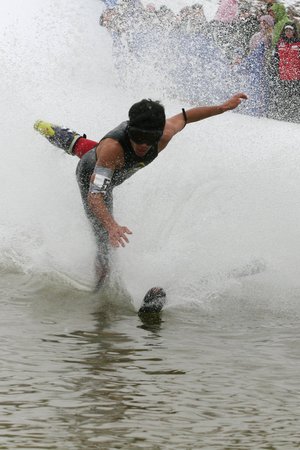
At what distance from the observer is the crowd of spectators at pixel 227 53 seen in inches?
542

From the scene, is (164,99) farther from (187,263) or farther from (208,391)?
(208,391)

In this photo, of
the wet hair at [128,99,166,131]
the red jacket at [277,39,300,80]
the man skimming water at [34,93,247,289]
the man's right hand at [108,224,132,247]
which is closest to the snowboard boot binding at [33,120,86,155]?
the man skimming water at [34,93,247,289]

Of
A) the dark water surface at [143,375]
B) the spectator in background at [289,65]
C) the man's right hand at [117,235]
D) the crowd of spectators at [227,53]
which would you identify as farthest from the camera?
the crowd of spectators at [227,53]

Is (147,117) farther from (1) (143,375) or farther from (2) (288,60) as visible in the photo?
(2) (288,60)

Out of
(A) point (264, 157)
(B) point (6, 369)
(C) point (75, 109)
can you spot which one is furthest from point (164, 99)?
(B) point (6, 369)

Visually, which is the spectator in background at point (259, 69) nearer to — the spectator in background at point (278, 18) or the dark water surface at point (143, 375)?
the spectator in background at point (278, 18)

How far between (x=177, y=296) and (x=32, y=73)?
24.5 feet

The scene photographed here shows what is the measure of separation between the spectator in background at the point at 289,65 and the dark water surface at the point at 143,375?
703 centimetres

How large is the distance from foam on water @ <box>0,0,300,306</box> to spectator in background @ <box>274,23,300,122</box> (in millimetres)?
912

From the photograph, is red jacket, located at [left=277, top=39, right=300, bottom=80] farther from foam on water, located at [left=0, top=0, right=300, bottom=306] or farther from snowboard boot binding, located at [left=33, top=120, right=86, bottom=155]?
snowboard boot binding, located at [left=33, top=120, right=86, bottom=155]

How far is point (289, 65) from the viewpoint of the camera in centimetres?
1372

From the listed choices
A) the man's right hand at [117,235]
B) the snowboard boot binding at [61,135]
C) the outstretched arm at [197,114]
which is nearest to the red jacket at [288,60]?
the outstretched arm at [197,114]

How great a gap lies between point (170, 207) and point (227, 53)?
6.13m

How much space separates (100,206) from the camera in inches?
260
